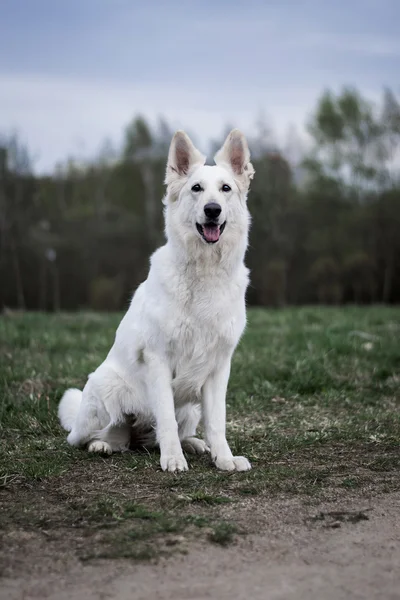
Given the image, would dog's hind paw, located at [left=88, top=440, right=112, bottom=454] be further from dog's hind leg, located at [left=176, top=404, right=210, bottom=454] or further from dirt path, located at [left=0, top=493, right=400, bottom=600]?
dirt path, located at [left=0, top=493, right=400, bottom=600]

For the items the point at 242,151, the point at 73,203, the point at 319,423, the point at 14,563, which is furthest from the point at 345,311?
the point at 73,203

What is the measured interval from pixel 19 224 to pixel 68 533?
19834 mm

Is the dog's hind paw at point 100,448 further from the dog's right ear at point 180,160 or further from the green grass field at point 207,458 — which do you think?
the dog's right ear at point 180,160

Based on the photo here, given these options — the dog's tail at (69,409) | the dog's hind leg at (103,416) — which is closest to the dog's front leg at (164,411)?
the dog's hind leg at (103,416)

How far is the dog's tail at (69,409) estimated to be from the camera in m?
5.20

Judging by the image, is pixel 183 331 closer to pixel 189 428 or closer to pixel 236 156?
pixel 189 428

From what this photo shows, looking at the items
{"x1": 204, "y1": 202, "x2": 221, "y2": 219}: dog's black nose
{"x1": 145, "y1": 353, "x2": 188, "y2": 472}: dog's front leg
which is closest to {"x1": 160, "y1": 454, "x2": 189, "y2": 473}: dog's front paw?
{"x1": 145, "y1": 353, "x2": 188, "y2": 472}: dog's front leg

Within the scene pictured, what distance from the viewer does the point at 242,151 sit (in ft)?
14.9

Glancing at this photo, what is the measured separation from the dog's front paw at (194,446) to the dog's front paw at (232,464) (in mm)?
434

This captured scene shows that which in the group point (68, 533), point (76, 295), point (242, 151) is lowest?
point (76, 295)

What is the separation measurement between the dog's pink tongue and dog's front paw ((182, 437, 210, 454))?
1.44m

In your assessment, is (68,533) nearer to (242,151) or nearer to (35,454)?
(35,454)

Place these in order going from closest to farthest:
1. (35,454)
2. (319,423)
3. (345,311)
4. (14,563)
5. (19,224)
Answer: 1. (14,563)
2. (35,454)
3. (319,423)
4. (345,311)
5. (19,224)

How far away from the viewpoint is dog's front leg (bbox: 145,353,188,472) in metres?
4.20
